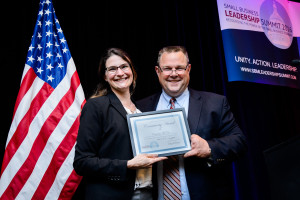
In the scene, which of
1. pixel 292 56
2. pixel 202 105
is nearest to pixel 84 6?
pixel 202 105

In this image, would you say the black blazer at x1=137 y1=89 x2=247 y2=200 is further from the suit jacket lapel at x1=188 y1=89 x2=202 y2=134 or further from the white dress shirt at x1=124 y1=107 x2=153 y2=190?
the white dress shirt at x1=124 y1=107 x2=153 y2=190

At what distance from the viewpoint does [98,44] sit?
335 centimetres

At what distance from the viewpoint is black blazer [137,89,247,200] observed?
2012 millimetres

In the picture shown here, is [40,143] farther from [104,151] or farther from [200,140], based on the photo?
[200,140]

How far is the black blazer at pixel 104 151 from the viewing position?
1853 millimetres

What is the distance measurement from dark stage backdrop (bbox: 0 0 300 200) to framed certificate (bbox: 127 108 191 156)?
1.38 meters

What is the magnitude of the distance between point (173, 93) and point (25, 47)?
5.34 ft

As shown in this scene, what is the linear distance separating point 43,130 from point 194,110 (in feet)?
4.22

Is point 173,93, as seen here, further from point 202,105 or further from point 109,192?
point 109,192

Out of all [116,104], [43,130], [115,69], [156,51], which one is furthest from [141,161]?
[156,51]

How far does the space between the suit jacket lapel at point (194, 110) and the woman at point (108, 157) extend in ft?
1.29

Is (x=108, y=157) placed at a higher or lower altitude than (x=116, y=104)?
lower

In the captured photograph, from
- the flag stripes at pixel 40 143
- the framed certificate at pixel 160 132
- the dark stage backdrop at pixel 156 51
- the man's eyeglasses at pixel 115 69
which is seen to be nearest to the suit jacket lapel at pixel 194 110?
the framed certificate at pixel 160 132

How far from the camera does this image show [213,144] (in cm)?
202
